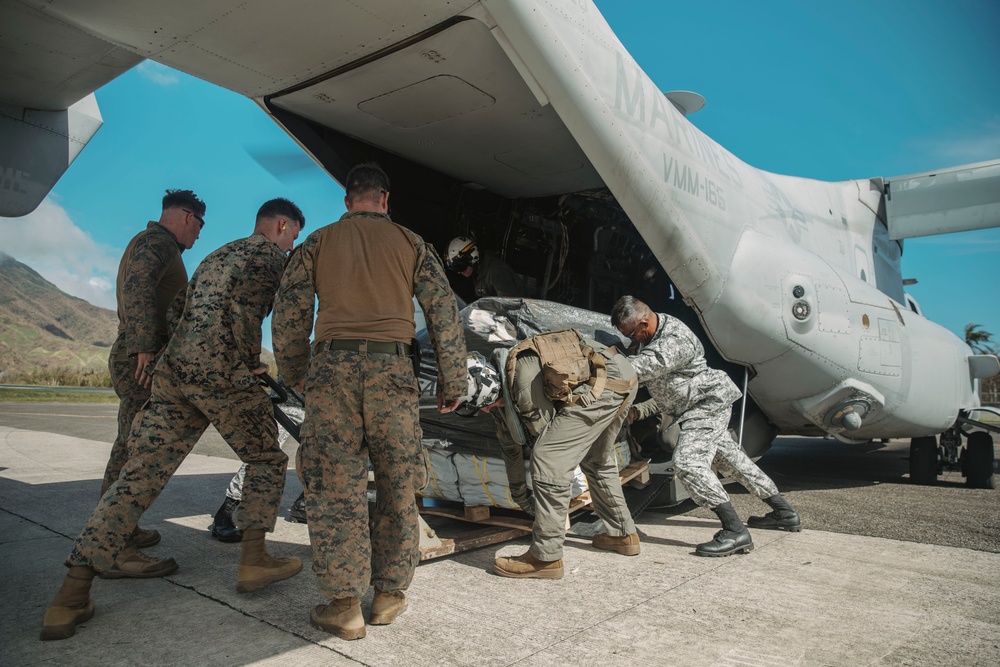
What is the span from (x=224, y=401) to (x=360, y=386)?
81cm

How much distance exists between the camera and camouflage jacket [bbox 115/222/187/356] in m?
3.33

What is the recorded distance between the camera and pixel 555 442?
3416 millimetres

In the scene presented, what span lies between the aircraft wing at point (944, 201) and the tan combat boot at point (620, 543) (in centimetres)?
620

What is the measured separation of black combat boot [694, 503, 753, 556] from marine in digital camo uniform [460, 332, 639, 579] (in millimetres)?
427

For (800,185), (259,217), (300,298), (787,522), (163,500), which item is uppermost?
(800,185)

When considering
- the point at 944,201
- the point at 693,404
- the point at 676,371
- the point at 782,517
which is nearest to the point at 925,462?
the point at 944,201

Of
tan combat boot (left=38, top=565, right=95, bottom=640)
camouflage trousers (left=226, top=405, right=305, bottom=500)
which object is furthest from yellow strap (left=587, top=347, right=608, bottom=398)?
tan combat boot (left=38, top=565, right=95, bottom=640)

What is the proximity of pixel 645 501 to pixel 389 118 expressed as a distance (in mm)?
3351

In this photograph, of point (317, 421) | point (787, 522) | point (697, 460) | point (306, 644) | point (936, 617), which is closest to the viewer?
point (306, 644)

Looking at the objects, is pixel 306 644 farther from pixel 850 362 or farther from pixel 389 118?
pixel 850 362

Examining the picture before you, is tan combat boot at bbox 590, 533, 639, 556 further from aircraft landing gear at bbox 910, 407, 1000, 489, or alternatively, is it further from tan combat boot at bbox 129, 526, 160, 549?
aircraft landing gear at bbox 910, 407, 1000, 489

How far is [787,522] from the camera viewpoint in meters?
4.39

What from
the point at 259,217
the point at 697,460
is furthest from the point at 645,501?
the point at 259,217

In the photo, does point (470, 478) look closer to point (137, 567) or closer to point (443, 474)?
point (443, 474)
